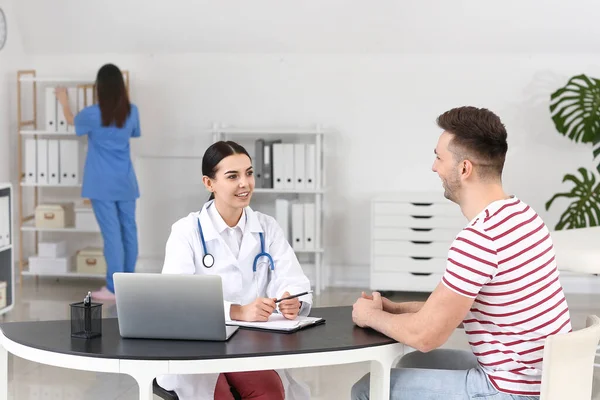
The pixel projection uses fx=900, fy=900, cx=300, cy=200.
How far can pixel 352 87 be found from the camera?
656cm

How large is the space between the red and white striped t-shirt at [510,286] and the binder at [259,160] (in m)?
4.10

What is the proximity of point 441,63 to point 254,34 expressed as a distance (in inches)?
53.7

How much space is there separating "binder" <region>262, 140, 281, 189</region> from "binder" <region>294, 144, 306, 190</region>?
0.17m

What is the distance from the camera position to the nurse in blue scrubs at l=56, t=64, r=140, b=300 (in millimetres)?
5891

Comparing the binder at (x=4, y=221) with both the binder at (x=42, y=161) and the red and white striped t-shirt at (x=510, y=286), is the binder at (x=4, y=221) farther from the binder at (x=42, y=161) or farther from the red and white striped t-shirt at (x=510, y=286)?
the red and white striped t-shirt at (x=510, y=286)

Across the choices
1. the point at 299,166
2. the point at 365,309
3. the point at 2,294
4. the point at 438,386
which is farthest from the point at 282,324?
the point at 299,166

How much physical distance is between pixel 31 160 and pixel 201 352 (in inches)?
182

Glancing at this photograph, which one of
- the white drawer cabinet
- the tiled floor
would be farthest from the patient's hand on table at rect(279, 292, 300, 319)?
the white drawer cabinet

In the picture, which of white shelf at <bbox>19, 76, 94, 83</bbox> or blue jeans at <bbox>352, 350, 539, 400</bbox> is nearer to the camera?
blue jeans at <bbox>352, 350, 539, 400</bbox>

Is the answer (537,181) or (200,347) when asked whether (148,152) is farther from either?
(200,347)

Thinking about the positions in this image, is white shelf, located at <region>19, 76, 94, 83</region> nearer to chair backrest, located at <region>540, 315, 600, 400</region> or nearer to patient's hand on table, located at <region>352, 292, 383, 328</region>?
patient's hand on table, located at <region>352, 292, 383, 328</region>

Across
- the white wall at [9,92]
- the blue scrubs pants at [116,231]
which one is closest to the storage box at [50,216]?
the white wall at [9,92]

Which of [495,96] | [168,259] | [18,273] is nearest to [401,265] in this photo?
[495,96]

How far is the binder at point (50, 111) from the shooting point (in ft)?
21.0
